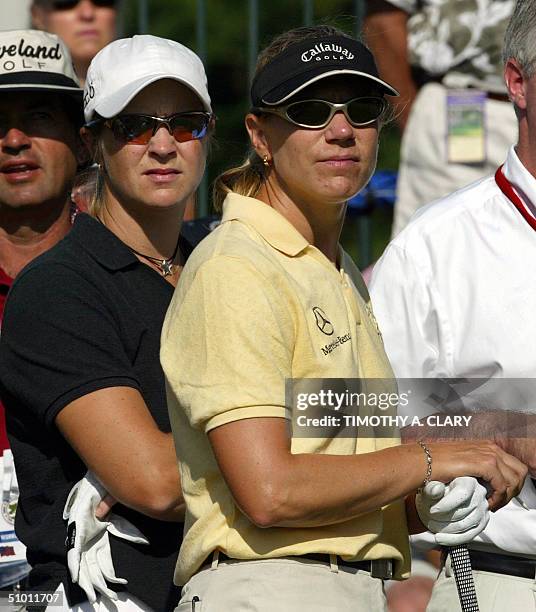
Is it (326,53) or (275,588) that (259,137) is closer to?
(326,53)

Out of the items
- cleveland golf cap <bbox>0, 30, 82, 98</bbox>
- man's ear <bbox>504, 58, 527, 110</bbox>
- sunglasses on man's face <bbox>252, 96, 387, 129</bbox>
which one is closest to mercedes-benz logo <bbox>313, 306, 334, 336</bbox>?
sunglasses on man's face <bbox>252, 96, 387, 129</bbox>

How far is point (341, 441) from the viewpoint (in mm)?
2518

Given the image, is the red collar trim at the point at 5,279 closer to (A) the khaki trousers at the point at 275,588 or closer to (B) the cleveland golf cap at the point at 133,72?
(B) the cleveland golf cap at the point at 133,72

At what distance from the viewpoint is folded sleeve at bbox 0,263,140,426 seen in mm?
2883

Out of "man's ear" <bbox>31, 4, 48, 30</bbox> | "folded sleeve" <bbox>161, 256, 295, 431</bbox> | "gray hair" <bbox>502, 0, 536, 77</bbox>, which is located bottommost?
"folded sleeve" <bbox>161, 256, 295, 431</bbox>

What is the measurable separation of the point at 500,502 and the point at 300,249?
0.60 metres

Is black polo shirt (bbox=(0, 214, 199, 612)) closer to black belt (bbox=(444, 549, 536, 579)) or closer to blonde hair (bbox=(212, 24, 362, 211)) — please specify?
blonde hair (bbox=(212, 24, 362, 211))

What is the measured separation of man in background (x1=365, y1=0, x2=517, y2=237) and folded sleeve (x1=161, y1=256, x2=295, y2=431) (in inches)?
135

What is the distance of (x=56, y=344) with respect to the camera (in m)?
2.92

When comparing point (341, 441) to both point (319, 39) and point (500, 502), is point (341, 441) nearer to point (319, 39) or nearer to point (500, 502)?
point (500, 502)

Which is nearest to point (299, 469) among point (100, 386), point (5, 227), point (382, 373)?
point (382, 373)

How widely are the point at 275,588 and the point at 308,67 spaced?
1005 mm

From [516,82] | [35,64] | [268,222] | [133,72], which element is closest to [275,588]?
[268,222]

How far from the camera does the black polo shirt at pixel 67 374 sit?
2904 mm
